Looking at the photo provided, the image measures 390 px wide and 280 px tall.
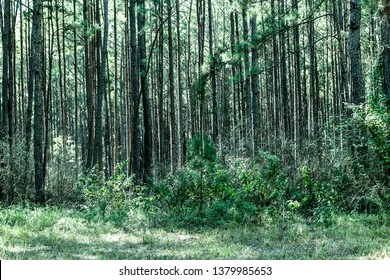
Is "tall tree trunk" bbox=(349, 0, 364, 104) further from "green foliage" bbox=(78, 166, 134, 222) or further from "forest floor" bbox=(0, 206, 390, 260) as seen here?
"green foliage" bbox=(78, 166, 134, 222)

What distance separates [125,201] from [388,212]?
17.9ft

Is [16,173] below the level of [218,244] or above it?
above

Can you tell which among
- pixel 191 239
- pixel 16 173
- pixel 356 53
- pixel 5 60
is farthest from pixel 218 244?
pixel 5 60

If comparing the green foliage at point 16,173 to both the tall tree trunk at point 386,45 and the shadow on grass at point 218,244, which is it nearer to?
the shadow on grass at point 218,244

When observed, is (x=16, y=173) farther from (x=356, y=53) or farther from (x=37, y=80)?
(x=356, y=53)

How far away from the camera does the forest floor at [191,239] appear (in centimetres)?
599

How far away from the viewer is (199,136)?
869 centimetres

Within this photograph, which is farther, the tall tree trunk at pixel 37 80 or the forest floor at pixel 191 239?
the tall tree trunk at pixel 37 80

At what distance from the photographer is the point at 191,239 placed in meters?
7.33

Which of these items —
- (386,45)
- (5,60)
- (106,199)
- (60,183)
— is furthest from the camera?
(60,183)

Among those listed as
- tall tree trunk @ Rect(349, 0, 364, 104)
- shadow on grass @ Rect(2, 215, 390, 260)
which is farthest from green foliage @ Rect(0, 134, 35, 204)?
tall tree trunk @ Rect(349, 0, 364, 104)

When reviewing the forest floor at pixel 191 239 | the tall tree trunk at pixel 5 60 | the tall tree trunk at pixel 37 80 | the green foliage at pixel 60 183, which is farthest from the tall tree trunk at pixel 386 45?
the tall tree trunk at pixel 5 60

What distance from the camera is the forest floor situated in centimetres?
599

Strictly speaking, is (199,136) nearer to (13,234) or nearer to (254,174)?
(254,174)
